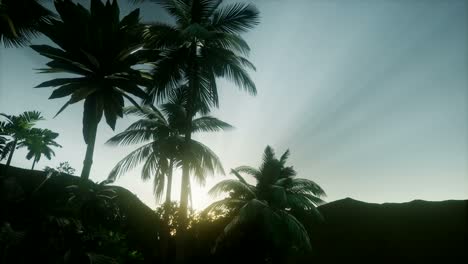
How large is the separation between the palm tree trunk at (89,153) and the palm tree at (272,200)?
749 cm

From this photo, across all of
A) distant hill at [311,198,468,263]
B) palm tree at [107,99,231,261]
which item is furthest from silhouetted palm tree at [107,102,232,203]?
distant hill at [311,198,468,263]

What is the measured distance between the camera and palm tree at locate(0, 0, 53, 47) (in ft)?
30.1

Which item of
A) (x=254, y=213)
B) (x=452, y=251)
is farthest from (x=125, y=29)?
(x=452, y=251)

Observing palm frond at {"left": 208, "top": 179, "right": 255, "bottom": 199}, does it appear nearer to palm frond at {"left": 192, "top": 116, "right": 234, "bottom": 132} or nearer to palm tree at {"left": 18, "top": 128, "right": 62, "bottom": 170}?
palm frond at {"left": 192, "top": 116, "right": 234, "bottom": 132}

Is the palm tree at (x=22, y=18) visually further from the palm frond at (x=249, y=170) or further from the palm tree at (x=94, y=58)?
the palm frond at (x=249, y=170)

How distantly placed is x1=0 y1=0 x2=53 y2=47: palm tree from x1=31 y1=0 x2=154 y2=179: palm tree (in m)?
2.54

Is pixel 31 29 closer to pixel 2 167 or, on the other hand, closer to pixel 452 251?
pixel 2 167

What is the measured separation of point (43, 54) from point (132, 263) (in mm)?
9222

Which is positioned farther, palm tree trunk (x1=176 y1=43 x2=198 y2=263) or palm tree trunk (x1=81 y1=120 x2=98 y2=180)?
palm tree trunk (x1=176 y1=43 x2=198 y2=263)

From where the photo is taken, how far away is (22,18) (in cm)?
948

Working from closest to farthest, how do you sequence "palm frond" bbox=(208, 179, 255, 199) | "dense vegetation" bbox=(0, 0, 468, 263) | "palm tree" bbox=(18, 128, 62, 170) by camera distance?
"dense vegetation" bbox=(0, 0, 468, 263) < "palm frond" bbox=(208, 179, 255, 199) < "palm tree" bbox=(18, 128, 62, 170)

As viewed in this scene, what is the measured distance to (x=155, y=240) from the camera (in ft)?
58.9

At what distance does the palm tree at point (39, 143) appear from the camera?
2386 centimetres

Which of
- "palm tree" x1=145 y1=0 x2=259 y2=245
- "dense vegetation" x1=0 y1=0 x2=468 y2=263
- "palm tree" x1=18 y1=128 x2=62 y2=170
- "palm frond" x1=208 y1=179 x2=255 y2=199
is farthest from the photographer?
"palm tree" x1=18 y1=128 x2=62 y2=170
